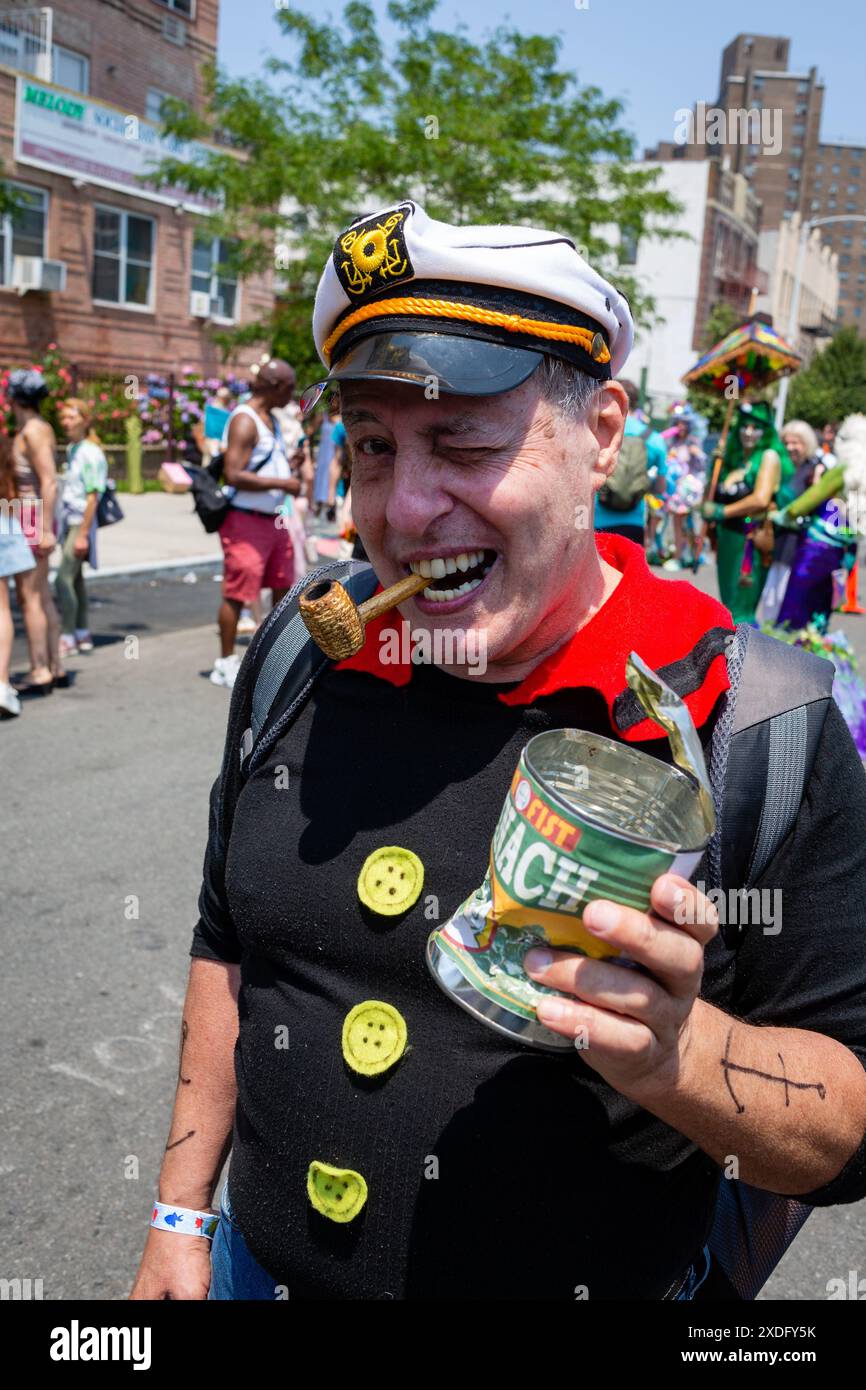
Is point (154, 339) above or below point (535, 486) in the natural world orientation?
above

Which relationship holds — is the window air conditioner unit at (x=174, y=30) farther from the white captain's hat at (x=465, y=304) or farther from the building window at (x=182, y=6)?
the white captain's hat at (x=465, y=304)

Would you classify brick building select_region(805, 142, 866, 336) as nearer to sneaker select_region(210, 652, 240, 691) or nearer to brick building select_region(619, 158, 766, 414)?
brick building select_region(619, 158, 766, 414)

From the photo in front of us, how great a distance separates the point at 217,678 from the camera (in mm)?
8617

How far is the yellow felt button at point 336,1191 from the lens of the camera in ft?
4.84

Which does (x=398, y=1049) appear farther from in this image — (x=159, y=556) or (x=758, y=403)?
(x=159, y=556)

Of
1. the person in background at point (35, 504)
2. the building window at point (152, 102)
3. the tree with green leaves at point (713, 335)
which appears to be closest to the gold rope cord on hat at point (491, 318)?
the person in background at point (35, 504)

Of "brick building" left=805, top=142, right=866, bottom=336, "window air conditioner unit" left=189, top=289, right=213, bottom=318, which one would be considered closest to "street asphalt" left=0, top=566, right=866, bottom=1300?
"window air conditioner unit" left=189, top=289, right=213, bottom=318

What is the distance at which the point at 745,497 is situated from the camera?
27.0ft

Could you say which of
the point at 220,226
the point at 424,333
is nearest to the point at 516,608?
the point at 424,333

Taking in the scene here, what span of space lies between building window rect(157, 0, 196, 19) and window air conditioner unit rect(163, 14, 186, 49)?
178 mm

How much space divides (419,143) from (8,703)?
1009 centimetres

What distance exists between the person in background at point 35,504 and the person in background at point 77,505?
0.85m

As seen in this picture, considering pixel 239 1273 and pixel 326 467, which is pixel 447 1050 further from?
pixel 326 467

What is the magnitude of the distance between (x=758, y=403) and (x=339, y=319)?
7067 millimetres
